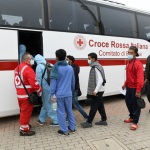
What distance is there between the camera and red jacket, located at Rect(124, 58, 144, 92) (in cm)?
488

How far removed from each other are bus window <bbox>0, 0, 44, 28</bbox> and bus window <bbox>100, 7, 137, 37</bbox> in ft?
7.61

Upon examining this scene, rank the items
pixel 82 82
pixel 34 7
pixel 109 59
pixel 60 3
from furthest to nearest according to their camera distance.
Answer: pixel 109 59 → pixel 82 82 → pixel 60 3 → pixel 34 7

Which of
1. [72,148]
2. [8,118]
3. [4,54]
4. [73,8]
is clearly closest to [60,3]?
[73,8]

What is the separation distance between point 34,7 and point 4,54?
4.81ft

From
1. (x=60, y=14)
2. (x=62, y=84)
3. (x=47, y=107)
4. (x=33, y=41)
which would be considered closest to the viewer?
(x=62, y=84)

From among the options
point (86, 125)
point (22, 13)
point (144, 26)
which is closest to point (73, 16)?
point (22, 13)

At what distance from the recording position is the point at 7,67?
17.7 feet

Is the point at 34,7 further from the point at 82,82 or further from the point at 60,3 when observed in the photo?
the point at 82,82

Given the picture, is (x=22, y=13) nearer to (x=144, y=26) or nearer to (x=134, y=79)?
(x=134, y=79)

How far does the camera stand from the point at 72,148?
164 inches

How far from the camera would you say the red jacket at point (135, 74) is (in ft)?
16.0

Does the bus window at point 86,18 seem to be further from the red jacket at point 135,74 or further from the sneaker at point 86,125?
the sneaker at point 86,125

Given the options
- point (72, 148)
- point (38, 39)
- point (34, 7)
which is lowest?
point (72, 148)

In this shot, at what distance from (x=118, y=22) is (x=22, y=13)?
351cm
